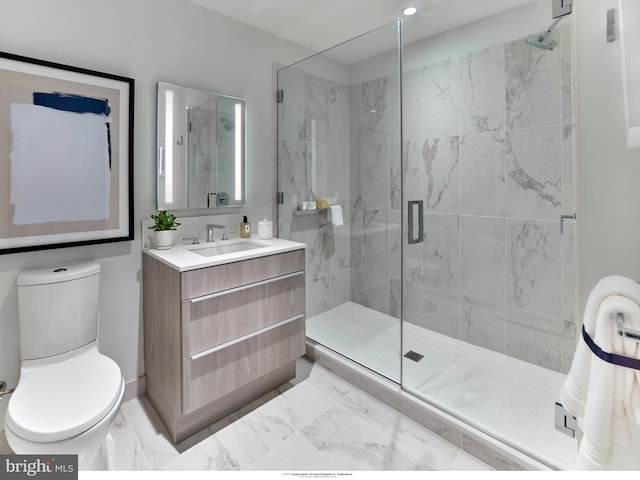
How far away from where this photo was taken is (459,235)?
2318 millimetres

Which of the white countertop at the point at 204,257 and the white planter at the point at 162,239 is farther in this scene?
the white planter at the point at 162,239

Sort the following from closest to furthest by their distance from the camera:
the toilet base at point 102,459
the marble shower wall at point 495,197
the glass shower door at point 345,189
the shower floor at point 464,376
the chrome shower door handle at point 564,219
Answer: the toilet base at point 102,459 < the shower floor at point 464,376 < the chrome shower door handle at point 564,219 < the marble shower wall at point 495,197 < the glass shower door at point 345,189

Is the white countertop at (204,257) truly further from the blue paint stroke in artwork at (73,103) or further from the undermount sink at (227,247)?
the blue paint stroke in artwork at (73,103)

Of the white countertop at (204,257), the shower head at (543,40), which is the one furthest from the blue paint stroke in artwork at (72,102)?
the shower head at (543,40)

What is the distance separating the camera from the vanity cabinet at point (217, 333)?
1.53 m

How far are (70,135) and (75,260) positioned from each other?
623mm

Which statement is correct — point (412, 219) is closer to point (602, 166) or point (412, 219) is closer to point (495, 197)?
point (495, 197)

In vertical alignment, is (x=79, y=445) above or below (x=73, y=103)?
below

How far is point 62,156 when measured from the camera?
1.57 meters

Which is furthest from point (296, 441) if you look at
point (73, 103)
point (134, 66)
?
point (134, 66)

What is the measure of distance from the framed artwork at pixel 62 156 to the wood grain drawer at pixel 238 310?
66 cm

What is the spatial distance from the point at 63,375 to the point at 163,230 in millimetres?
804

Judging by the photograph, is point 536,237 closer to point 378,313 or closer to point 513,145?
point 513,145

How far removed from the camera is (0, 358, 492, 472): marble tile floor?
1.45m
